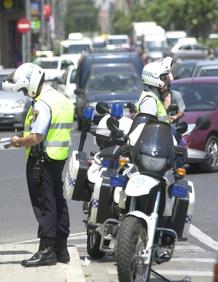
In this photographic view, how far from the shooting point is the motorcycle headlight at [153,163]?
7.77 metres

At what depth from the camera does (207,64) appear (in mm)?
25641

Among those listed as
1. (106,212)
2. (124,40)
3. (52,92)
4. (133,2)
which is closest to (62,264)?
(106,212)

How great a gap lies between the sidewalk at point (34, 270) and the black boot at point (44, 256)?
0.05 m

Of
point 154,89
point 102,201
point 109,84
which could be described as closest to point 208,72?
point 109,84

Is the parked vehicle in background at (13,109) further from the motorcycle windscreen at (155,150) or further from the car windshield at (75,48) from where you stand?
the car windshield at (75,48)

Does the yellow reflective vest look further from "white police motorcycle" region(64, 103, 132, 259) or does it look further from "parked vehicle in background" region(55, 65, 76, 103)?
"parked vehicle in background" region(55, 65, 76, 103)

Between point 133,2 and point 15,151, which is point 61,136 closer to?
point 15,151

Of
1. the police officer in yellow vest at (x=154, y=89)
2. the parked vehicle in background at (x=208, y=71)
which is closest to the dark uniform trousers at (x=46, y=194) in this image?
the police officer in yellow vest at (x=154, y=89)

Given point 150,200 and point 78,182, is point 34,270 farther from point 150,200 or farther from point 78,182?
point 150,200

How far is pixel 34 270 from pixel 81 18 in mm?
138619

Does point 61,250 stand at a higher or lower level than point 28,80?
lower

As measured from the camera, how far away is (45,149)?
8.79 m

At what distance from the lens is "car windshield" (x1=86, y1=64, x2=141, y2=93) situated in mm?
26344

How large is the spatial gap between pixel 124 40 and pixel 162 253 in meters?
65.6
